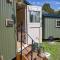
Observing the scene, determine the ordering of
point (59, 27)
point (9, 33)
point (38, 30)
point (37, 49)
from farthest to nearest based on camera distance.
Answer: point (59, 27), point (38, 30), point (37, 49), point (9, 33)

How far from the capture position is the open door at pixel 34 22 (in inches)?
149

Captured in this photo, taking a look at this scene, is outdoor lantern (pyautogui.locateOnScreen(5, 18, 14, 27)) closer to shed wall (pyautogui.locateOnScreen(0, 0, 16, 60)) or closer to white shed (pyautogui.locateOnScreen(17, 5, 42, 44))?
shed wall (pyautogui.locateOnScreen(0, 0, 16, 60))

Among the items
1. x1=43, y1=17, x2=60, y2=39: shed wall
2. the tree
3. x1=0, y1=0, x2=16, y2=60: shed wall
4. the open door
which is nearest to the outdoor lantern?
x1=0, y1=0, x2=16, y2=60: shed wall

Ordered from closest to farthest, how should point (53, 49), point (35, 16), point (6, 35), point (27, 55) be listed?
point (6, 35) → point (27, 55) → point (53, 49) → point (35, 16)

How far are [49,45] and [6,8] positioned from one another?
174cm

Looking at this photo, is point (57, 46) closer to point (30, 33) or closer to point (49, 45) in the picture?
point (49, 45)

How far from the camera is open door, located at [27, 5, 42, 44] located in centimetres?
379

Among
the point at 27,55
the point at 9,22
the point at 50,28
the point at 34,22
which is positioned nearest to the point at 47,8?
the point at 34,22

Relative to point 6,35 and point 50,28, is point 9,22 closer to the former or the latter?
point 6,35

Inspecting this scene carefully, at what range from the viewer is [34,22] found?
13.0ft

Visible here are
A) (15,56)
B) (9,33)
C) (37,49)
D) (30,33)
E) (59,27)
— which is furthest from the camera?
(59,27)

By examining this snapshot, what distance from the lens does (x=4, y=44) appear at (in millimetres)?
2371

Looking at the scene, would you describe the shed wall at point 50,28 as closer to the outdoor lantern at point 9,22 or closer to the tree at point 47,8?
the tree at point 47,8

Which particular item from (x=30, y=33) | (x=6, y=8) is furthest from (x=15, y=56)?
(x=30, y=33)
